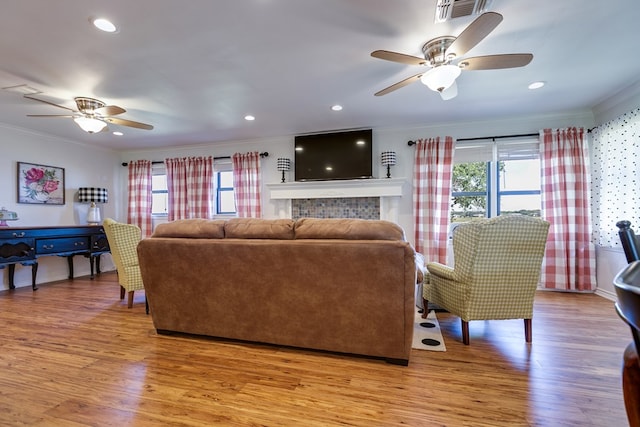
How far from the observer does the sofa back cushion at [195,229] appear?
2.18 metres

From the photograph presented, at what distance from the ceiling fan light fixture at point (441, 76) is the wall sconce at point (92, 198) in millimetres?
5566

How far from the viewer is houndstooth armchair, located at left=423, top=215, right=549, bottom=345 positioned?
6.76 feet

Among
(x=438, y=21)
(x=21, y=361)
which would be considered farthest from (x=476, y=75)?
(x=21, y=361)

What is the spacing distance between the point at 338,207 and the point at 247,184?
167 cm

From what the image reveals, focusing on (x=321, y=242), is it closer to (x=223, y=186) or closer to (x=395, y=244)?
(x=395, y=244)

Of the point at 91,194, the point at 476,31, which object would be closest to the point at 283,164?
the point at 91,194

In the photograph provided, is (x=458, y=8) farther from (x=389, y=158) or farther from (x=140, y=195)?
(x=140, y=195)

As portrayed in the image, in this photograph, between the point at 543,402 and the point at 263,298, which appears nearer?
the point at 543,402

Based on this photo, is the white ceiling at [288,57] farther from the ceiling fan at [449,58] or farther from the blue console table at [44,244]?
the blue console table at [44,244]

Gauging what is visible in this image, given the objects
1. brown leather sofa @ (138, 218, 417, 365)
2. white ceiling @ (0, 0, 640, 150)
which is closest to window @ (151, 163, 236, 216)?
white ceiling @ (0, 0, 640, 150)

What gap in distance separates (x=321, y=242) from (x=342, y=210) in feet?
9.62

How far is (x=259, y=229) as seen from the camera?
2098 mm

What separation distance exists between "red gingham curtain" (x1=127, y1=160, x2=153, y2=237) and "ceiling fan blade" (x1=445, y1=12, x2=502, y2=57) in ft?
18.5

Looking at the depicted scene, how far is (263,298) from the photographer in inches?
81.8
